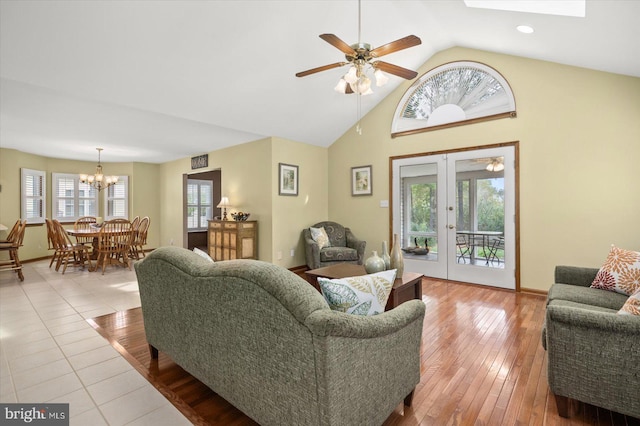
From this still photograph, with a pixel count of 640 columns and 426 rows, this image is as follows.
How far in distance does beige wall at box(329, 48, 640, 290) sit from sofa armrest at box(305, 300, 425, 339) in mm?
3413

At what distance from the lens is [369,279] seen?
1501 mm

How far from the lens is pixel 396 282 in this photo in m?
2.77

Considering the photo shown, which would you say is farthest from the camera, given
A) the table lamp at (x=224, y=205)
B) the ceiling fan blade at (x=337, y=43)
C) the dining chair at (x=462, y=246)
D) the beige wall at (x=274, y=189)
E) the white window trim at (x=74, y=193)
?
the white window trim at (x=74, y=193)

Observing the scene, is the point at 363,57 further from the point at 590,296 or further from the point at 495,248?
the point at 495,248

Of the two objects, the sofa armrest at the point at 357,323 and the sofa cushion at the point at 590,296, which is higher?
the sofa armrest at the point at 357,323

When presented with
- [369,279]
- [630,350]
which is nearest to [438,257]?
[630,350]

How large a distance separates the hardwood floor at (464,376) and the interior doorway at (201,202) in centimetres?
523

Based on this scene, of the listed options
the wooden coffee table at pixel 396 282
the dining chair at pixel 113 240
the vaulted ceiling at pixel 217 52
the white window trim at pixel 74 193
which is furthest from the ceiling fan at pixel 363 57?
the white window trim at pixel 74 193

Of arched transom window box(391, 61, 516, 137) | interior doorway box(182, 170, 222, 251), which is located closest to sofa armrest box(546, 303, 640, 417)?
arched transom window box(391, 61, 516, 137)

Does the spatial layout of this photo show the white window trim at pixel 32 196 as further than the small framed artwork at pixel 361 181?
Yes

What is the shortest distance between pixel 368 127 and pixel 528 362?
4.36 meters

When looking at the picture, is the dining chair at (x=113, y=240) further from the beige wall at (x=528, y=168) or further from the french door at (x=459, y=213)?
the french door at (x=459, y=213)

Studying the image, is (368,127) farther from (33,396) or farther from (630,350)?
(33,396)
